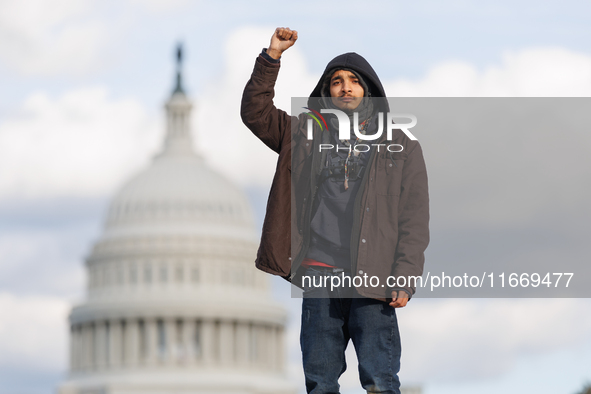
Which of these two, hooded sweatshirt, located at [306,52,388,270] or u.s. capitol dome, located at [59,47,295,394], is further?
u.s. capitol dome, located at [59,47,295,394]

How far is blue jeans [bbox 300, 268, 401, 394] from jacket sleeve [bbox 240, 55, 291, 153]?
101cm

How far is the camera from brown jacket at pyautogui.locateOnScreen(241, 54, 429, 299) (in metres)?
9.95

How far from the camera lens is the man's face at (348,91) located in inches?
413

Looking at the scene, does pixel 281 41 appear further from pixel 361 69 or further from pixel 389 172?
pixel 389 172

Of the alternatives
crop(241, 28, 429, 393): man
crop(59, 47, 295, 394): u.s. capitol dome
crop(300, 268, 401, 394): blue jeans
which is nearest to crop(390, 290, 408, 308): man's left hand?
crop(241, 28, 429, 393): man

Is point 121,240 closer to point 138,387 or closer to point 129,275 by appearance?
point 129,275

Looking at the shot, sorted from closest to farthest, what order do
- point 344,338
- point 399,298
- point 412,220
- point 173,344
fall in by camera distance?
point 399,298 < point 412,220 < point 344,338 < point 173,344

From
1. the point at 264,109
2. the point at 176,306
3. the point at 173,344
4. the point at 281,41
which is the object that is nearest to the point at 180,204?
the point at 176,306

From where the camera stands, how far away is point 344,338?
10.3 metres

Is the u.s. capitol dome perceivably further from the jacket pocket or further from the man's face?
the jacket pocket

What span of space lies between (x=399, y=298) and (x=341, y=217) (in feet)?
2.62

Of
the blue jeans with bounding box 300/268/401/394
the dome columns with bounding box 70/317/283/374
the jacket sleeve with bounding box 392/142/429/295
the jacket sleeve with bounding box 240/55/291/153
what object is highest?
the dome columns with bounding box 70/317/283/374

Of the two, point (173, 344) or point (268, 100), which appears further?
point (173, 344)

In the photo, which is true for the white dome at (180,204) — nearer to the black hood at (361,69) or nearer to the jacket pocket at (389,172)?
the black hood at (361,69)
